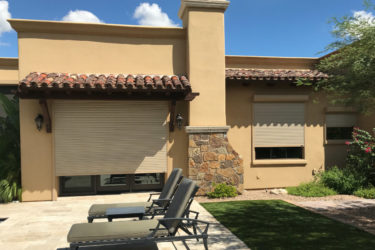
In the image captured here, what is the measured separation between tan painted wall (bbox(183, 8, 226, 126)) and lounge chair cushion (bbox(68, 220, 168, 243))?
5.46 meters

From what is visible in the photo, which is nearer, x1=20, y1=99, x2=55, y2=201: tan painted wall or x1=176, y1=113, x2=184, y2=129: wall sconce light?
x1=20, y1=99, x2=55, y2=201: tan painted wall

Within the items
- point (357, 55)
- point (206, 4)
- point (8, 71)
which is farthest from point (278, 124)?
point (8, 71)

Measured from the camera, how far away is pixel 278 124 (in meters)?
11.2

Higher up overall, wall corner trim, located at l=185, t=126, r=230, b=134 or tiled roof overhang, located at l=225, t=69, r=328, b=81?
tiled roof overhang, located at l=225, t=69, r=328, b=81

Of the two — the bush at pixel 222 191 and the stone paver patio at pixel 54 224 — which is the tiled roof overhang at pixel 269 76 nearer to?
the bush at pixel 222 191

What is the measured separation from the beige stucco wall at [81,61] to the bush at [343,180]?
5.39m

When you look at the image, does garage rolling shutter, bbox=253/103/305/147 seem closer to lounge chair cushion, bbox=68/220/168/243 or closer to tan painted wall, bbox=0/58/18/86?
lounge chair cushion, bbox=68/220/168/243

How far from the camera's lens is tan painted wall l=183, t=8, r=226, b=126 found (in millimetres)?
9805

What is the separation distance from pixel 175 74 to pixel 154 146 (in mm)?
2687

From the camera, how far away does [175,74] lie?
10.2 m

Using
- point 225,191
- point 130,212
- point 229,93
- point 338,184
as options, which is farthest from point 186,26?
point 338,184

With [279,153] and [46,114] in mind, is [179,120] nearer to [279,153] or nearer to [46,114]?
[46,114]

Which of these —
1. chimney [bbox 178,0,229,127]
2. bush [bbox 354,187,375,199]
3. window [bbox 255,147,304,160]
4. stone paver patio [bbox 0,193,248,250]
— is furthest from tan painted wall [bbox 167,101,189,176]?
bush [bbox 354,187,375,199]

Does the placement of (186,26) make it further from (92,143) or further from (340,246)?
(340,246)
